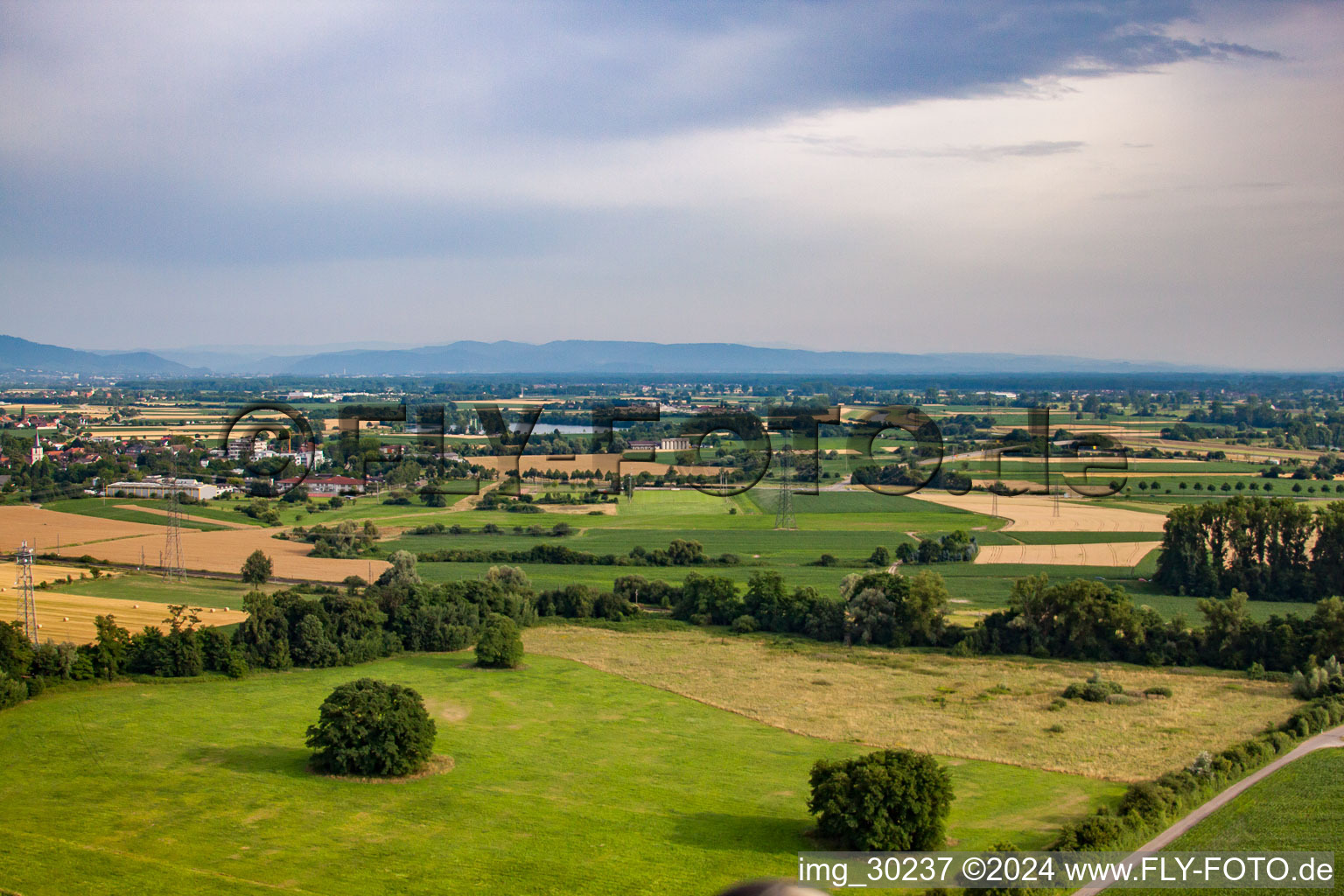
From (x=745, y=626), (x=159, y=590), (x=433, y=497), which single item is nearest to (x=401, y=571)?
(x=159, y=590)

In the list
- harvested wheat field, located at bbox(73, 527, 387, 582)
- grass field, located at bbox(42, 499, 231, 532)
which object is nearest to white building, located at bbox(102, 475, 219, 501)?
grass field, located at bbox(42, 499, 231, 532)

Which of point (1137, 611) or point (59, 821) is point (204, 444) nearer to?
point (59, 821)

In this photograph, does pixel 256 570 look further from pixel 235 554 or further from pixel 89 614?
pixel 89 614

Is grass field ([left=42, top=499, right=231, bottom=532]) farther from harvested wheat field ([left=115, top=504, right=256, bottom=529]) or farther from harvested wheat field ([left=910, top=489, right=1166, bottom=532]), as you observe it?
harvested wheat field ([left=910, top=489, right=1166, bottom=532])

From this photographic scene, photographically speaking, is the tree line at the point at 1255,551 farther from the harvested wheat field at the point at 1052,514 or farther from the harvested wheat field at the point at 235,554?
the harvested wheat field at the point at 235,554

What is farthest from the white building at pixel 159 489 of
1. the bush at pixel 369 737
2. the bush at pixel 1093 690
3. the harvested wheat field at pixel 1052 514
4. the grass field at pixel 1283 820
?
the grass field at pixel 1283 820
